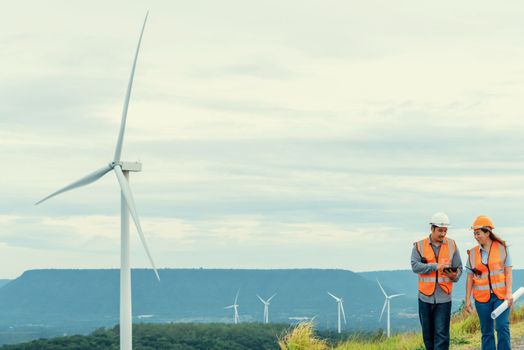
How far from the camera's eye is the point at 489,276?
15.9 meters

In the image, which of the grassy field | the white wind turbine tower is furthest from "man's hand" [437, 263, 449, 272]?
the white wind turbine tower

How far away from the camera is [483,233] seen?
51.7 ft

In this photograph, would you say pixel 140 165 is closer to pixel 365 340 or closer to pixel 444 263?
pixel 365 340

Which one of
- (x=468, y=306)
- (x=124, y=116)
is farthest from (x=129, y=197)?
(x=468, y=306)

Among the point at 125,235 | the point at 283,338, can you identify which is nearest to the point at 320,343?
the point at 283,338

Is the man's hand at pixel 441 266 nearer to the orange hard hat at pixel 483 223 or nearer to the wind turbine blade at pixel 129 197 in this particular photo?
the orange hard hat at pixel 483 223

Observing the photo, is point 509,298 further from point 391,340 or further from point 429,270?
point 391,340

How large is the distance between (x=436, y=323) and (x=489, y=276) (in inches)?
47.3

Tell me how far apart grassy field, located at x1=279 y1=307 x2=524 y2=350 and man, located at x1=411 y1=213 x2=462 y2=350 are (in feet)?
13.8

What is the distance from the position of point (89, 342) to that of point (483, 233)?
5557 inches

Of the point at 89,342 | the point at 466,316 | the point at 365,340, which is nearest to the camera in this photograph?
the point at 365,340

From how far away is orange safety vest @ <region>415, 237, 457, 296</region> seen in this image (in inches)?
626

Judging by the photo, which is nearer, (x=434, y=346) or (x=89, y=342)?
→ (x=434, y=346)

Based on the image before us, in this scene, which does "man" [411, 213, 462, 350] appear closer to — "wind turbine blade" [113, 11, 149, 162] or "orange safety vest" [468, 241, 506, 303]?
"orange safety vest" [468, 241, 506, 303]
